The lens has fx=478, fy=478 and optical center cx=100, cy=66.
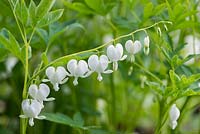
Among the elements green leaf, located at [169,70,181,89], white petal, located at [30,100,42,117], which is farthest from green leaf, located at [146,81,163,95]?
white petal, located at [30,100,42,117]

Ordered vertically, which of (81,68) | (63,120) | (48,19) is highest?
(48,19)

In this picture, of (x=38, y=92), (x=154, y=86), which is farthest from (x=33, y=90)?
(x=154, y=86)

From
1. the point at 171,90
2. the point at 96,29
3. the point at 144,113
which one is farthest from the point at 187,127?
the point at 171,90

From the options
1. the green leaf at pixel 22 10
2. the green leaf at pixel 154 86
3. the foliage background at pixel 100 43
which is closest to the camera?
the green leaf at pixel 22 10

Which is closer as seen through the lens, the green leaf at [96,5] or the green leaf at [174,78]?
the green leaf at [174,78]

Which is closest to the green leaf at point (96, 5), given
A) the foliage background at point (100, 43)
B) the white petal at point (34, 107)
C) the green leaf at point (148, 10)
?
the foliage background at point (100, 43)

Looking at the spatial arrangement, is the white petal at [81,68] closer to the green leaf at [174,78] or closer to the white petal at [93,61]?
the white petal at [93,61]

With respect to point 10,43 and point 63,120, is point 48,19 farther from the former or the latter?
point 63,120

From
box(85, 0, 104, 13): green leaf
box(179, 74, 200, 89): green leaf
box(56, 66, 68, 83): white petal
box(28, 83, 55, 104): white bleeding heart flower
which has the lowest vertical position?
box(28, 83, 55, 104): white bleeding heart flower

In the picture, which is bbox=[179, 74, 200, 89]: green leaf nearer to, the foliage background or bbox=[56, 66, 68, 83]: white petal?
the foliage background
